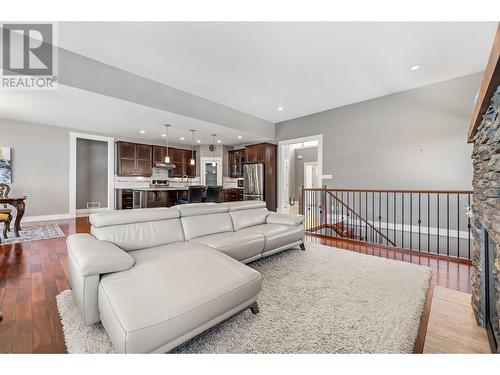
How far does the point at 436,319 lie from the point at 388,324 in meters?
0.49

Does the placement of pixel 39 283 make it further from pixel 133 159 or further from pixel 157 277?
pixel 133 159

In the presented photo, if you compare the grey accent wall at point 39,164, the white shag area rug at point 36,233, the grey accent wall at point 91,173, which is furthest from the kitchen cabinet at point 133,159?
the white shag area rug at point 36,233

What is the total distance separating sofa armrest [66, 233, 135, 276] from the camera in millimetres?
1389

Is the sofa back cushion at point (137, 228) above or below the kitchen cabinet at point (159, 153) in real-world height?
below

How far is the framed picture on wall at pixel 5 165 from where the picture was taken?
15.6 ft

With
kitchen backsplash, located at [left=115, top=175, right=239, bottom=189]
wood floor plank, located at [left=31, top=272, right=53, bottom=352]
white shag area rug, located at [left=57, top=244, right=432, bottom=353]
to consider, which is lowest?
wood floor plank, located at [left=31, top=272, right=53, bottom=352]

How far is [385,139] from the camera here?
468cm

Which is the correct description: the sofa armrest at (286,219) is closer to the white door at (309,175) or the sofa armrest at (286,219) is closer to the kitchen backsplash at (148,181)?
the kitchen backsplash at (148,181)

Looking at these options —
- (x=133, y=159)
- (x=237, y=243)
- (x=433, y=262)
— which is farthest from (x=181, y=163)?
(x=433, y=262)

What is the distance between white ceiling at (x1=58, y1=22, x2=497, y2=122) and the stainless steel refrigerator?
2695mm

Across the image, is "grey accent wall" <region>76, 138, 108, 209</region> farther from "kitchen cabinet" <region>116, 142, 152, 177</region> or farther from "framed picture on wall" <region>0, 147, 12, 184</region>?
"framed picture on wall" <region>0, 147, 12, 184</region>

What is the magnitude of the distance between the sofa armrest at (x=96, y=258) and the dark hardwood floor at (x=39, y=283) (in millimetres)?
493

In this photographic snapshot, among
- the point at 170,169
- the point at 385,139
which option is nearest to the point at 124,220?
the point at 385,139

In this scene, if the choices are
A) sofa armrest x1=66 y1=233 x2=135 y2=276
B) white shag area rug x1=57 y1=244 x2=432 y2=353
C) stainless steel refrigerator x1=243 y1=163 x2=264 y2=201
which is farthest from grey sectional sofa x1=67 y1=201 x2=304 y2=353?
stainless steel refrigerator x1=243 y1=163 x2=264 y2=201
